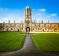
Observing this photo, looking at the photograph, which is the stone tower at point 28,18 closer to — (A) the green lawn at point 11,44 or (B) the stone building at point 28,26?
(B) the stone building at point 28,26

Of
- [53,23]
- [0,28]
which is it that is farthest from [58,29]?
[0,28]

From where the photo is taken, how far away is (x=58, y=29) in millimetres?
83125

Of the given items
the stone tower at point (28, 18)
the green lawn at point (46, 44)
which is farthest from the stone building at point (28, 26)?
the green lawn at point (46, 44)

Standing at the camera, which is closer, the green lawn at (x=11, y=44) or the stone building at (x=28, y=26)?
the green lawn at (x=11, y=44)

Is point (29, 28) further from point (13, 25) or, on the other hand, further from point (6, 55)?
point (6, 55)

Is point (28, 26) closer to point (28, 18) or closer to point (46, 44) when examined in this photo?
point (28, 18)

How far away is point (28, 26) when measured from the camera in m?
78.7

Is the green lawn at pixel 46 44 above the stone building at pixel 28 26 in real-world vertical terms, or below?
below

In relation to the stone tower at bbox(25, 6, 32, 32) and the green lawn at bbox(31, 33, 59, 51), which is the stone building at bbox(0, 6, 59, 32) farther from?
the green lawn at bbox(31, 33, 59, 51)

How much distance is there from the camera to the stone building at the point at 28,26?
78.9 meters

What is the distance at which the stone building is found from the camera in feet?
259

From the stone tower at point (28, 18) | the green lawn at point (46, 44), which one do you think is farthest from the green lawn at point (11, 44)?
the stone tower at point (28, 18)

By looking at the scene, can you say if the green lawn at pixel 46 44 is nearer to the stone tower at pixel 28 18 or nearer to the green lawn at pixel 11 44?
the green lawn at pixel 11 44

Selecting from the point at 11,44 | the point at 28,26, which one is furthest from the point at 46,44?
the point at 28,26
